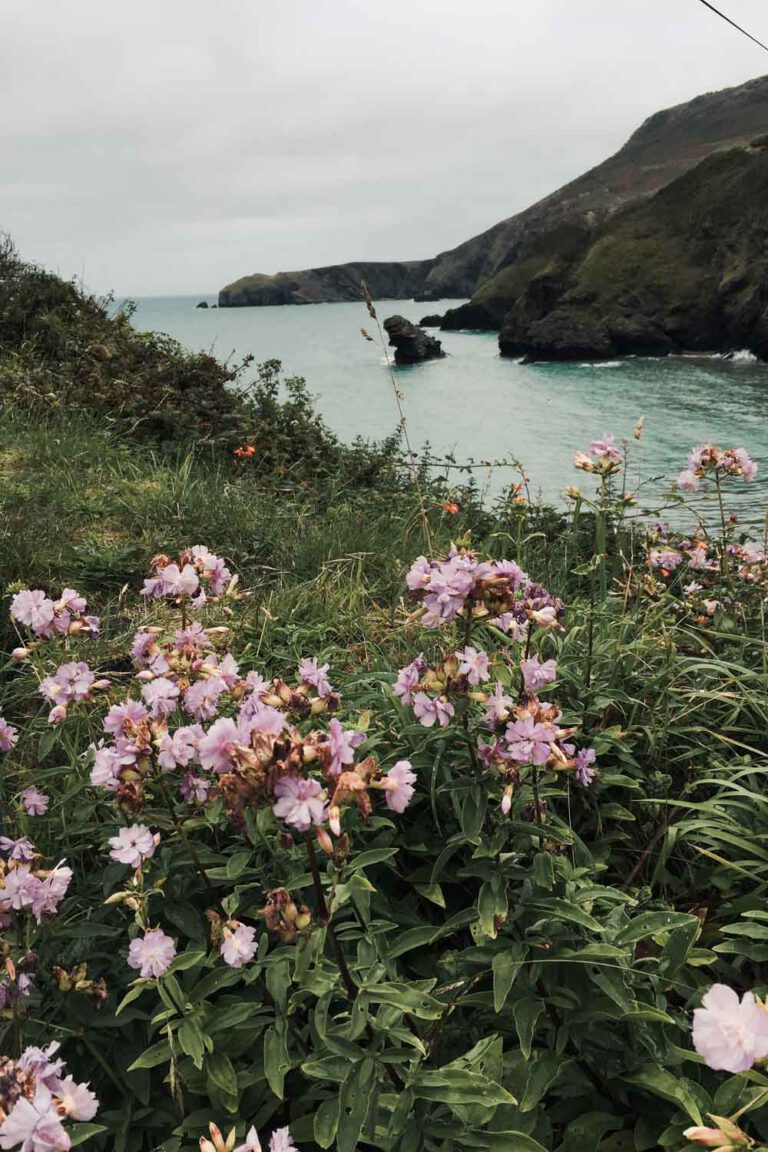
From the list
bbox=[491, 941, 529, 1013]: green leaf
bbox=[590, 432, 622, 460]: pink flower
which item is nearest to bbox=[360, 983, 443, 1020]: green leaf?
bbox=[491, 941, 529, 1013]: green leaf

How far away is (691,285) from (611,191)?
47785mm

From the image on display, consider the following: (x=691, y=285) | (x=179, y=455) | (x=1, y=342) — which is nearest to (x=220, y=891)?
(x=179, y=455)

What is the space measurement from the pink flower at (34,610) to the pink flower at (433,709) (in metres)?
0.96

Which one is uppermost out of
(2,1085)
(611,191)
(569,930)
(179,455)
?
(611,191)

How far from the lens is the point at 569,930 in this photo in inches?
57.6

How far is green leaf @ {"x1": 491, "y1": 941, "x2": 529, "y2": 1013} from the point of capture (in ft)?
4.29

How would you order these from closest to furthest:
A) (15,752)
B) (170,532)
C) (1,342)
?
(15,752) < (170,532) < (1,342)

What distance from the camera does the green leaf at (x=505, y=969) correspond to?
131 cm

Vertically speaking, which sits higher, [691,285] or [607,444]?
[691,285]

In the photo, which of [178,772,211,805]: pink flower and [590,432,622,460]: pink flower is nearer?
[178,772,211,805]: pink flower

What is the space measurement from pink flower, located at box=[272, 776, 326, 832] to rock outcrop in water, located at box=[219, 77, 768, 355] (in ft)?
79.1

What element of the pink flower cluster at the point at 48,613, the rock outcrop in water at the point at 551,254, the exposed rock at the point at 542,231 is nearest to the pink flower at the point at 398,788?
the pink flower cluster at the point at 48,613

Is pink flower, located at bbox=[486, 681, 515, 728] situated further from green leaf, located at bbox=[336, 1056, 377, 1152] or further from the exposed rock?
the exposed rock

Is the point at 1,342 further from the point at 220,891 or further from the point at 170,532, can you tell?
the point at 220,891
